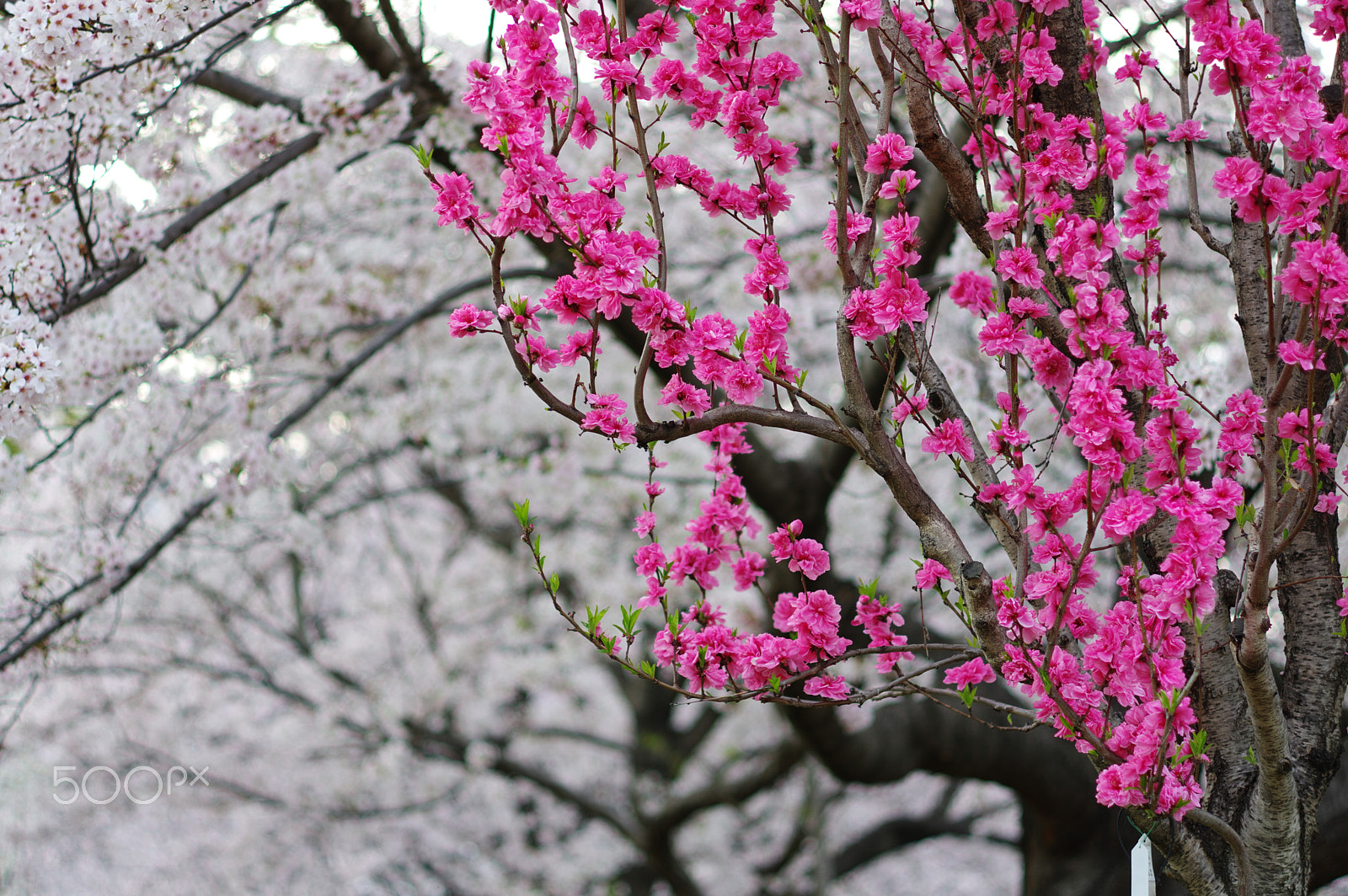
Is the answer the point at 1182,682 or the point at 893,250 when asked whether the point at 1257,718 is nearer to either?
the point at 1182,682

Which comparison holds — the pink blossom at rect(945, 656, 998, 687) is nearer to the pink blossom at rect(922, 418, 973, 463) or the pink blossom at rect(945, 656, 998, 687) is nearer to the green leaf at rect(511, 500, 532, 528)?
the pink blossom at rect(922, 418, 973, 463)

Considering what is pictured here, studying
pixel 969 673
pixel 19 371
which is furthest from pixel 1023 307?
pixel 19 371

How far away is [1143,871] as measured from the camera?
201 cm

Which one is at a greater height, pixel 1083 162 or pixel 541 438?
pixel 541 438

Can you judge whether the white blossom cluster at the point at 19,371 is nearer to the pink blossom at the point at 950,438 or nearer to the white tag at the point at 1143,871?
the pink blossom at the point at 950,438

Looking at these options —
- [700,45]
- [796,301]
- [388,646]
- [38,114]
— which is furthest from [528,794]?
[700,45]

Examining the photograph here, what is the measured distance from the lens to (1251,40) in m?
1.82

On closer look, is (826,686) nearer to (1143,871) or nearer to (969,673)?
(969,673)

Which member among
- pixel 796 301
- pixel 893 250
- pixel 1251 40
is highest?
pixel 796 301

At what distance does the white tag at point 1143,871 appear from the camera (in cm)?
201

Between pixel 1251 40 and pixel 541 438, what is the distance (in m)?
7.24

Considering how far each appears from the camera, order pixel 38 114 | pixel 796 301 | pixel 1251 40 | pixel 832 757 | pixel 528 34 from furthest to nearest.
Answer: pixel 796 301 < pixel 832 757 < pixel 38 114 < pixel 528 34 < pixel 1251 40

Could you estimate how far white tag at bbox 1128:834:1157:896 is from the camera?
2006 mm

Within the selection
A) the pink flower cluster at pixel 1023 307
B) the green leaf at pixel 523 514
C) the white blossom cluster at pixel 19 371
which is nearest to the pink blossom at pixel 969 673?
the pink flower cluster at pixel 1023 307
